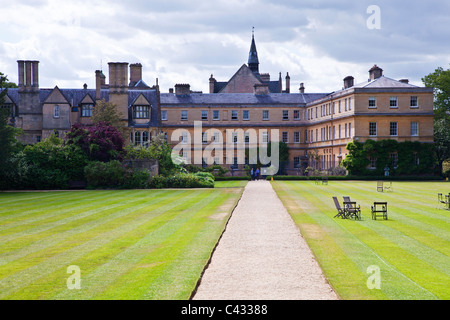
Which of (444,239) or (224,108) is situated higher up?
(224,108)

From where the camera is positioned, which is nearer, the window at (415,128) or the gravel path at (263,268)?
the gravel path at (263,268)

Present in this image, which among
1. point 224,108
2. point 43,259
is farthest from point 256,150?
point 43,259

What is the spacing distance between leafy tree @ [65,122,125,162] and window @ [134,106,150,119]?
20.1m

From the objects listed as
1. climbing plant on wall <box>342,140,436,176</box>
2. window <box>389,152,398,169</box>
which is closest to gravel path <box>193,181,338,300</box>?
climbing plant on wall <box>342,140,436,176</box>

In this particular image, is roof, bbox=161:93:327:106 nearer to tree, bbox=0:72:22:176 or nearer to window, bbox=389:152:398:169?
window, bbox=389:152:398:169

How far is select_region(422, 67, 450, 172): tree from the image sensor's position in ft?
212

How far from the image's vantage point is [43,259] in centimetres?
1254

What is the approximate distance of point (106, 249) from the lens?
13.8m

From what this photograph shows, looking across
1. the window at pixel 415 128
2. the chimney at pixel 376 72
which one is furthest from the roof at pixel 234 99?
the window at pixel 415 128

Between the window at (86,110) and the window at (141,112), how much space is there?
220 inches

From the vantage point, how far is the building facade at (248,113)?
62.1 meters

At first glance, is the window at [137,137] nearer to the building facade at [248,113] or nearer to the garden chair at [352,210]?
the building facade at [248,113]
